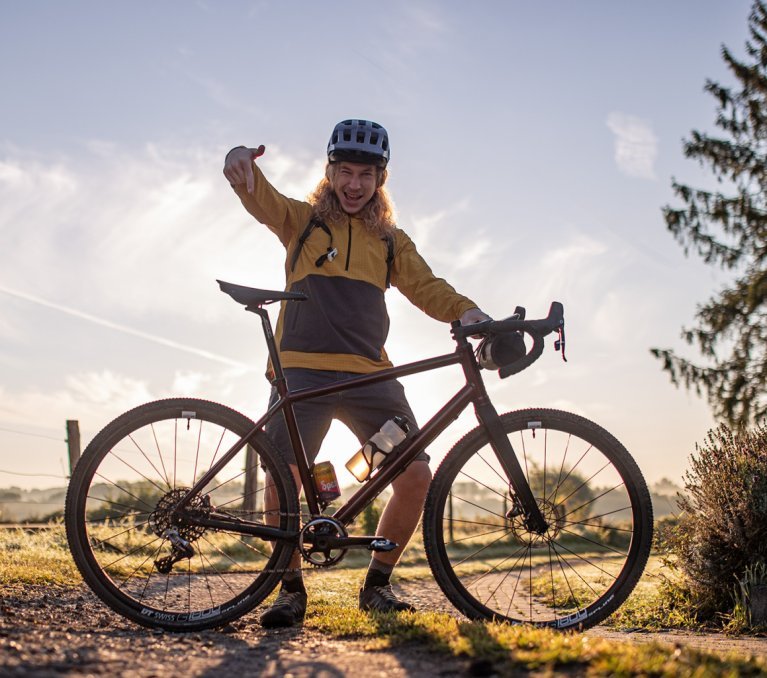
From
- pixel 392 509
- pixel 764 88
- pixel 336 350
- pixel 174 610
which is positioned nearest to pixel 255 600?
pixel 174 610

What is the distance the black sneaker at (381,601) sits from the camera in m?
3.73

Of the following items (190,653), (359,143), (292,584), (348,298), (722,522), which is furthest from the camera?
(722,522)

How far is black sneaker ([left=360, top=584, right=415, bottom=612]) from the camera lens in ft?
12.2

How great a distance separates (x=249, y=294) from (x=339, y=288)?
583mm

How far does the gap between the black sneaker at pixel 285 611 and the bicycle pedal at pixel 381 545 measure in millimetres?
446

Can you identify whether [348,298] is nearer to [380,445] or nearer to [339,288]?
[339,288]

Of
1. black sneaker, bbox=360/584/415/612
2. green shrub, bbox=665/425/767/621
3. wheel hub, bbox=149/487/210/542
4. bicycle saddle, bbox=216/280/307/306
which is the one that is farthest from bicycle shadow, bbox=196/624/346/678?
green shrub, bbox=665/425/767/621

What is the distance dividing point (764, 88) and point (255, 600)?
17.8 m

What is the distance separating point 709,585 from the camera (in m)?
5.25

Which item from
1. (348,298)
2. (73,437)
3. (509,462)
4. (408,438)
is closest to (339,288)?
(348,298)

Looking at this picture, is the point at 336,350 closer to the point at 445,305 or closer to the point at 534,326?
the point at 445,305

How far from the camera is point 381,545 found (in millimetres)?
3662

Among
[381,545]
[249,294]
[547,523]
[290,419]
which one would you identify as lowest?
[381,545]

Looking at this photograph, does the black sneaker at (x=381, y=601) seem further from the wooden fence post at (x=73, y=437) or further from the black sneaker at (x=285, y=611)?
the wooden fence post at (x=73, y=437)
